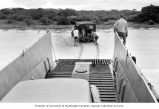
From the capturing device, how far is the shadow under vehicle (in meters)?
2.72

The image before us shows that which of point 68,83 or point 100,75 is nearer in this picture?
point 68,83

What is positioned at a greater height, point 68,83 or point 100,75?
point 68,83

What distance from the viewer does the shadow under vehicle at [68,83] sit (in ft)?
8.94

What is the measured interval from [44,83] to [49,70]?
15.2 feet

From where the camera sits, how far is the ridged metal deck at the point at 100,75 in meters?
5.69

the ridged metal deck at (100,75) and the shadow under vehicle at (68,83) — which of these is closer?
the shadow under vehicle at (68,83)

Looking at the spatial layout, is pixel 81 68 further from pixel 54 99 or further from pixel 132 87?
pixel 54 99

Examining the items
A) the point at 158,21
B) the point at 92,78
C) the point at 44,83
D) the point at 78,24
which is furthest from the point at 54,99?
the point at 158,21

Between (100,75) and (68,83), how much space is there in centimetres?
391

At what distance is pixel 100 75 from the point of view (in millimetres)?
6832

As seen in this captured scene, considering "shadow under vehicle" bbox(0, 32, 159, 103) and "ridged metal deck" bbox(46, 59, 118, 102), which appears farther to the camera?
"ridged metal deck" bbox(46, 59, 118, 102)

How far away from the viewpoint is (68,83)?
298 centimetres

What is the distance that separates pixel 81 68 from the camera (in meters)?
6.92

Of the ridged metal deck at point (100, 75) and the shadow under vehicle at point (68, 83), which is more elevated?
the shadow under vehicle at point (68, 83)
